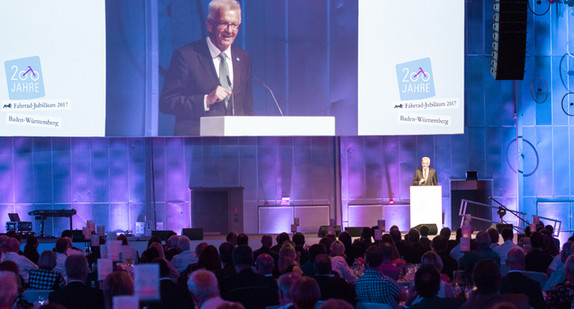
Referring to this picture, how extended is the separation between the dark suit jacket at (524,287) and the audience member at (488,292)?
98 centimetres

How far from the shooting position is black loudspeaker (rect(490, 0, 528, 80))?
14.0m

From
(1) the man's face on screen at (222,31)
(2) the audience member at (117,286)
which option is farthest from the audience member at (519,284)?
(1) the man's face on screen at (222,31)

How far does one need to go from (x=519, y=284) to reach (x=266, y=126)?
10.3 metres

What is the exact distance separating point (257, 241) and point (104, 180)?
5.09m

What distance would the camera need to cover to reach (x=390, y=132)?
15508 millimetres

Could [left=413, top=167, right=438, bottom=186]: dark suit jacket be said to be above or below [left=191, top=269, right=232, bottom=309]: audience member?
above

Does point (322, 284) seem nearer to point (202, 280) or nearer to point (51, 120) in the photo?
point (202, 280)

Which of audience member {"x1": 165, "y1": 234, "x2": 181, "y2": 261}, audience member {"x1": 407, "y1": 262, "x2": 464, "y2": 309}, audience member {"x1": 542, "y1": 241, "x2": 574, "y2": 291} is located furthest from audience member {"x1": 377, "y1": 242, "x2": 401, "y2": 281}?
audience member {"x1": 165, "y1": 234, "x2": 181, "y2": 261}

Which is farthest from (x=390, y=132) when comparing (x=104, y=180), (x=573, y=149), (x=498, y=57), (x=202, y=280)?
(x=202, y=280)

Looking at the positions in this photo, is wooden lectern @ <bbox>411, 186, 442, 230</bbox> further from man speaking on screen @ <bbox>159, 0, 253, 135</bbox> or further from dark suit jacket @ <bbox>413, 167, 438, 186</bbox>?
man speaking on screen @ <bbox>159, 0, 253, 135</bbox>

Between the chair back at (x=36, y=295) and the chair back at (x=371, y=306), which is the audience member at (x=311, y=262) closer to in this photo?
the chair back at (x=371, y=306)

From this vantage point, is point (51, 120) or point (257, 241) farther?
point (51, 120)

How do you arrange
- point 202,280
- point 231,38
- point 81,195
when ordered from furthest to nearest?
point 81,195, point 231,38, point 202,280

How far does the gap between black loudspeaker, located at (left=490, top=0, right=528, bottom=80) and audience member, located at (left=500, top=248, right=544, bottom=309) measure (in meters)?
9.26
